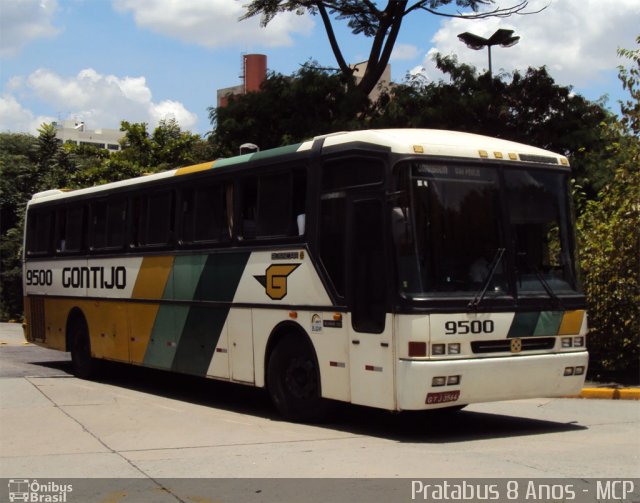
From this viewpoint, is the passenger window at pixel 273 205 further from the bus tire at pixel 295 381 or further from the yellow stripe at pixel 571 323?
the yellow stripe at pixel 571 323

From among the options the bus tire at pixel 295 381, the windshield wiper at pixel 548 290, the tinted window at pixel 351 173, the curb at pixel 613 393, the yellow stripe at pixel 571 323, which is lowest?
the curb at pixel 613 393

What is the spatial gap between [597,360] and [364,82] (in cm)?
1323

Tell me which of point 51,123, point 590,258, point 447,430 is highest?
point 51,123

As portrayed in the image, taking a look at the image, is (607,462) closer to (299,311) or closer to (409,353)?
(409,353)

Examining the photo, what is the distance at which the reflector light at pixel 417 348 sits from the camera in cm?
870

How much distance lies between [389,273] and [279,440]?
2.15 meters

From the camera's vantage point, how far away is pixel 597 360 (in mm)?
14484

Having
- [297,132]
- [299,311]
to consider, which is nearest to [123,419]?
[299,311]

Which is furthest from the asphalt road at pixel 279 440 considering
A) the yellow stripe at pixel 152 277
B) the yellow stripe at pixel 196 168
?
the yellow stripe at pixel 196 168

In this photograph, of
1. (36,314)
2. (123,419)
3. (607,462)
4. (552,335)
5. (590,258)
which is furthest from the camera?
(36,314)

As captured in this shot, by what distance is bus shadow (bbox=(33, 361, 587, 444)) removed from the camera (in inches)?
384

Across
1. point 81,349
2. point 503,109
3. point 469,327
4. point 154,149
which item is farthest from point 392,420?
point 154,149

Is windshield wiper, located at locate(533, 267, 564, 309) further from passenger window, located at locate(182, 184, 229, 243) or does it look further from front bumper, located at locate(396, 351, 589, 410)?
passenger window, located at locate(182, 184, 229, 243)

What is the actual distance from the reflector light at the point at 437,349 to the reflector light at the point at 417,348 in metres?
0.09
